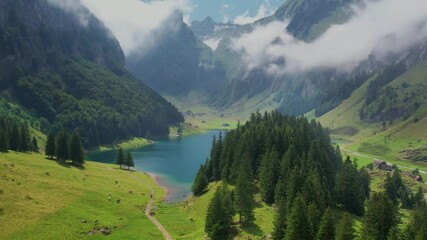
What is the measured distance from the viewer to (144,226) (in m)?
102

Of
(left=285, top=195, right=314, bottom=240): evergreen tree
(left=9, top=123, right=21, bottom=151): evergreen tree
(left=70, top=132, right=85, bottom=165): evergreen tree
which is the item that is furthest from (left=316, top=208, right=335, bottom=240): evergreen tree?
(left=9, top=123, right=21, bottom=151): evergreen tree

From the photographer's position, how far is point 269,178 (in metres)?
115

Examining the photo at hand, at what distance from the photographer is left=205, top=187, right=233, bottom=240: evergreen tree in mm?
88231

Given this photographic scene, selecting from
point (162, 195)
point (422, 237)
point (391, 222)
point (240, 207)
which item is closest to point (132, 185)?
point (162, 195)

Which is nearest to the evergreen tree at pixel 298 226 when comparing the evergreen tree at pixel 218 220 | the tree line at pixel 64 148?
the evergreen tree at pixel 218 220

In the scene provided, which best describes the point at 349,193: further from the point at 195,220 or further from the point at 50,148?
the point at 50,148

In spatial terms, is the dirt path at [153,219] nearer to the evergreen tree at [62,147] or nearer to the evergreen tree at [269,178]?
the evergreen tree at [269,178]

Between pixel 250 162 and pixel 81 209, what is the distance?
54.4 metres

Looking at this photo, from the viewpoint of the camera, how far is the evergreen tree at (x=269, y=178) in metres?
114

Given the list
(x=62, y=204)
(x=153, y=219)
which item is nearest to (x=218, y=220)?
(x=153, y=219)

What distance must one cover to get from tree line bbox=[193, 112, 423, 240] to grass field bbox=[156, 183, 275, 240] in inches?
125

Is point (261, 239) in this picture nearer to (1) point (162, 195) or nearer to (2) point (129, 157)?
(1) point (162, 195)

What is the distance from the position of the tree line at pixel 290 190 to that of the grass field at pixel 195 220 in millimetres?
3166

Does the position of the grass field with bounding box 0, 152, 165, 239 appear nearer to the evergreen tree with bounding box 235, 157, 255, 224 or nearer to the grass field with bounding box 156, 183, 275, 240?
the grass field with bounding box 156, 183, 275, 240
